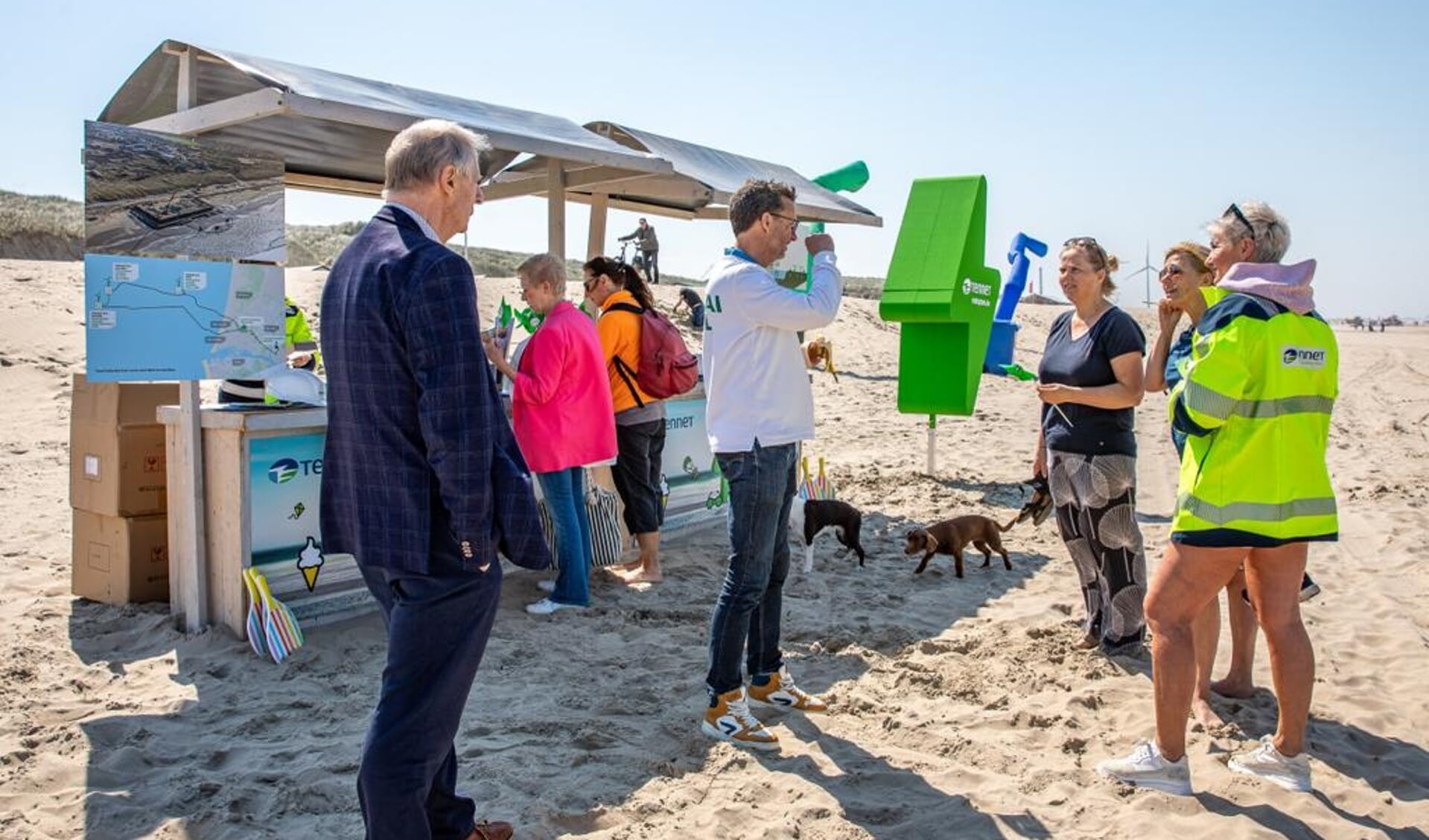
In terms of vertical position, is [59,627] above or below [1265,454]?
below

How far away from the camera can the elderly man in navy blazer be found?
2271 millimetres

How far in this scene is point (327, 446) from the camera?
8.23ft

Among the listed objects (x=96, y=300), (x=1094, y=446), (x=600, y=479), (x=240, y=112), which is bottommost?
(x=600, y=479)

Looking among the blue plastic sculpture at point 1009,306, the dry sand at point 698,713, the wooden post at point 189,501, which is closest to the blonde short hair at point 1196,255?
the dry sand at point 698,713

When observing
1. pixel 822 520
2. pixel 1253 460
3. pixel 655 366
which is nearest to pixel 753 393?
pixel 1253 460

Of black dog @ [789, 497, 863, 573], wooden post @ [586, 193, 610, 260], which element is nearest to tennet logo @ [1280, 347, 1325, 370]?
black dog @ [789, 497, 863, 573]

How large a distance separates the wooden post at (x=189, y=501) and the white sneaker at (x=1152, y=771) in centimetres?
391

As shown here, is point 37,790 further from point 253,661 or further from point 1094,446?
point 1094,446

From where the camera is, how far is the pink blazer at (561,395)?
4980mm

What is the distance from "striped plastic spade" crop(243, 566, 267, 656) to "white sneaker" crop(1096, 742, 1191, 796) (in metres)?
3.47

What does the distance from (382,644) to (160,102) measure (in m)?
3.11

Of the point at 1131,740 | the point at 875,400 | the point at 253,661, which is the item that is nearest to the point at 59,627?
the point at 253,661

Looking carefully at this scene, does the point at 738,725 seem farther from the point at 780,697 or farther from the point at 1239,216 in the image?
the point at 1239,216

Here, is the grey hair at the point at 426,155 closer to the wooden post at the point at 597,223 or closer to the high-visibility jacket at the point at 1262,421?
the high-visibility jacket at the point at 1262,421
